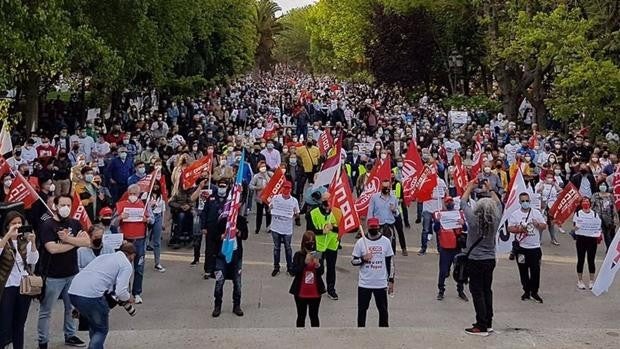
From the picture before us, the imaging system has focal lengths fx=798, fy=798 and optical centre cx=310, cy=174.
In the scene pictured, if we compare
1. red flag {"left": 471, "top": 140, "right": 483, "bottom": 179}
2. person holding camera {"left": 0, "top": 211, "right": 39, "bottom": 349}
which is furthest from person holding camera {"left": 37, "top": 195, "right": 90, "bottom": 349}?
red flag {"left": 471, "top": 140, "right": 483, "bottom": 179}

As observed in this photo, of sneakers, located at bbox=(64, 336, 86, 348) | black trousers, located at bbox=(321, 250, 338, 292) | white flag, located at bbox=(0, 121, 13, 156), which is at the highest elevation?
white flag, located at bbox=(0, 121, 13, 156)

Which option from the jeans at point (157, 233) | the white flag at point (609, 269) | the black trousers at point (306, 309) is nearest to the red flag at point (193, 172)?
the jeans at point (157, 233)

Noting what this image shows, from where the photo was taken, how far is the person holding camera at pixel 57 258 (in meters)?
8.62

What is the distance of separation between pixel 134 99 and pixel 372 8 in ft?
76.3

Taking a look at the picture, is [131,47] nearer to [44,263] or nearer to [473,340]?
[44,263]

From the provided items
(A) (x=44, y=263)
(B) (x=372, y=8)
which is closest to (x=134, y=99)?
(B) (x=372, y=8)

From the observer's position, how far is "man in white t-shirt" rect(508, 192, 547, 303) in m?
12.0

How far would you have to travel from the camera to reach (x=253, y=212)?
1958cm

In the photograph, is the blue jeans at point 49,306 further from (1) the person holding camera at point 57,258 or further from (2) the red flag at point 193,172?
(2) the red flag at point 193,172

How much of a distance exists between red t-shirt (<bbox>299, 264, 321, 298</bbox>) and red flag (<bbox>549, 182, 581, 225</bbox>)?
23.5 ft

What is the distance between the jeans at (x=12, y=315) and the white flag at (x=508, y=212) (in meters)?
6.73

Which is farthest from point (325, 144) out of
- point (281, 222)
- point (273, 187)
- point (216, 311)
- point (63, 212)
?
point (63, 212)

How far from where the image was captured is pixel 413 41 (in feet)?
151

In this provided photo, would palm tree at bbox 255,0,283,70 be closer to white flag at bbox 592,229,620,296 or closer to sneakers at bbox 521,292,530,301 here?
sneakers at bbox 521,292,530,301
